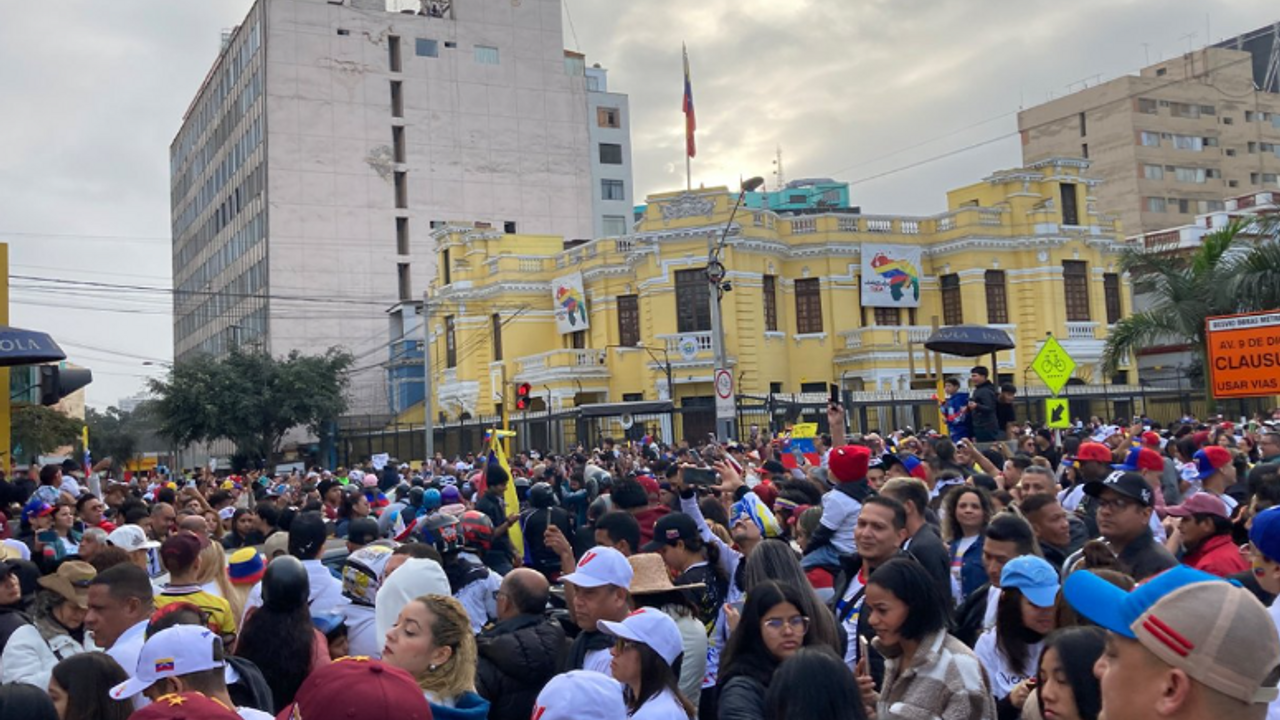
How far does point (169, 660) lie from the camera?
393 centimetres

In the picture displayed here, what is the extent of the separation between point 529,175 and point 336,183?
36.8 ft

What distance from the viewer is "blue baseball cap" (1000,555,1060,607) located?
4.82 metres

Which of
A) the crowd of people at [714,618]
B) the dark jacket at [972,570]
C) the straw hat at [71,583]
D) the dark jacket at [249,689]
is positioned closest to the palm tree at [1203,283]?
the crowd of people at [714,618]

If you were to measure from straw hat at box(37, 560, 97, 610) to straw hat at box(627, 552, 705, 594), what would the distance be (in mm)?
2827

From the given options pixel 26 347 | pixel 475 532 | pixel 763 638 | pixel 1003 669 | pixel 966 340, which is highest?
pixel 26 347

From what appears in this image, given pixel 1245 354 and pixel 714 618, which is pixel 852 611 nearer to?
pixel 714 618

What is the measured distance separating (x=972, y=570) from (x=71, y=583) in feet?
16.0

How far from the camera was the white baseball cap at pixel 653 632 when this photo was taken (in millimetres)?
4352

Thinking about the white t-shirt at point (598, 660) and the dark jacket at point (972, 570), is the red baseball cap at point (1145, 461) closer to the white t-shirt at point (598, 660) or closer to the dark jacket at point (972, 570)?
the dark jacket at point (972, 570)

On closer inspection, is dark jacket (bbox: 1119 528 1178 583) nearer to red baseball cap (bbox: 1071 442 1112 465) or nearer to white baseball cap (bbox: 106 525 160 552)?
red baseball cap (bbox: 1071 442 1112 465)

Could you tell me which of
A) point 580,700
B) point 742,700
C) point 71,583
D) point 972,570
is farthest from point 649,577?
point 71,583

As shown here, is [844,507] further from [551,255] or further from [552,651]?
[551,255]

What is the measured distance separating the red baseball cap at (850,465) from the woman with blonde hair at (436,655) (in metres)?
3.51

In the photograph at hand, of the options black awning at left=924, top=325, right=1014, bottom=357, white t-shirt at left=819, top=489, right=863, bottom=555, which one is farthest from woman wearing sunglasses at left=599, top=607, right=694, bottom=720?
black awning at left=924, top=325, right=1014, bottom=357
